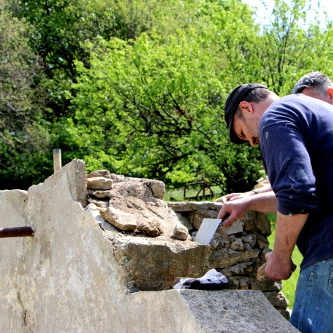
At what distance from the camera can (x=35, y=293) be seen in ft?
10.4

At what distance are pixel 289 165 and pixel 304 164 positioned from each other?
0.05 metres

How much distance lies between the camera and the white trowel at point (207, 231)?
108 inches

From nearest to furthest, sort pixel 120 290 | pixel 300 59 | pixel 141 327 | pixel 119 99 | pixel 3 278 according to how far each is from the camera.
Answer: pixel 141 327
pixel 120 290
pixel 3 278
pixel 300 59
pixel 119 99

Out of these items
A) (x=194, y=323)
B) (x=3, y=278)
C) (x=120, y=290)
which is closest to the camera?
(x=194, y=323)

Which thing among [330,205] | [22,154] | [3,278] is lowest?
[22,154]

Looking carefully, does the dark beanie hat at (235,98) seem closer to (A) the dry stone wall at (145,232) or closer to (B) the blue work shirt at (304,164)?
(B) the blue work shirt at (304,164)

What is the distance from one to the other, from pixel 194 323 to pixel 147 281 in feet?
1.65

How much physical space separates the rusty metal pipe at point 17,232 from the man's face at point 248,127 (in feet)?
3.86

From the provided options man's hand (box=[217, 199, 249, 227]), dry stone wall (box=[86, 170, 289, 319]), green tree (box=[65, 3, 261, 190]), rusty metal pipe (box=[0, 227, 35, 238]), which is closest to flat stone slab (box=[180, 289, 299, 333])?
dry stone wall (box=[86, 170, 289, 319])

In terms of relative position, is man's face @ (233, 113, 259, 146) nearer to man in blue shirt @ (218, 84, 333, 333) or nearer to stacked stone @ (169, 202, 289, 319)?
man in blue shirt @ (218, 84, 333, 333)

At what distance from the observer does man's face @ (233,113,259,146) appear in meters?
2.57

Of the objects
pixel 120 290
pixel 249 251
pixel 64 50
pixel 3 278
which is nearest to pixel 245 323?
pixel 120 290

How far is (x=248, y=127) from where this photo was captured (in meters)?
2.59

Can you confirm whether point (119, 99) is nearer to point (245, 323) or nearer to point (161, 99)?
point (161, 99)
